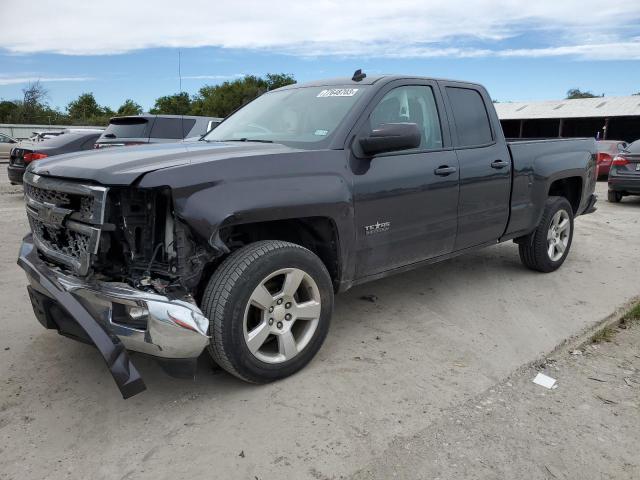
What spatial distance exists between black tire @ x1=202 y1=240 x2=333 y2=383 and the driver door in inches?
23.6

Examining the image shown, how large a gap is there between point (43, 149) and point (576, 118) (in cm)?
3119

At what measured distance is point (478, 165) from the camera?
4.50m

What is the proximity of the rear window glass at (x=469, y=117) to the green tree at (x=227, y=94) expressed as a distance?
4923 centimetres

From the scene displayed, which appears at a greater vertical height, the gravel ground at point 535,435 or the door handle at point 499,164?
the door handle at point 499,164

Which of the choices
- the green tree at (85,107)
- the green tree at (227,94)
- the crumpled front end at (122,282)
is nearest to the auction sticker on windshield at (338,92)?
the crumpled front end at (122,282)

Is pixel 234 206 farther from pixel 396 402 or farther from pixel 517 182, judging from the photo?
pixel 517 182

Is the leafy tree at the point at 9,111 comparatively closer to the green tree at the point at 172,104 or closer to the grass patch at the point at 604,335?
the green tree at the point at 172,104

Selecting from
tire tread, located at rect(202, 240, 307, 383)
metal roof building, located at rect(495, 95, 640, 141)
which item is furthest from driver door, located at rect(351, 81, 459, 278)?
metal roof building, located at rect(495, 95, 640, 141)

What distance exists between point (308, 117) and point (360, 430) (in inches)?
88.0

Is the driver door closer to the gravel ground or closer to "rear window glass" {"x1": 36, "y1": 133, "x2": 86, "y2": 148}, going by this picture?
the gravel ground

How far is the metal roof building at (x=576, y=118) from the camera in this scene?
31719 millimetres

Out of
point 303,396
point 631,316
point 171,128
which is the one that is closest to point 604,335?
point 631,316

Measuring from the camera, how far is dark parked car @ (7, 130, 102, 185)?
10.4 m

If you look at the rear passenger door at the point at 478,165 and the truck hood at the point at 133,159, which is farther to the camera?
the rear passenger door at the point at 478,165
